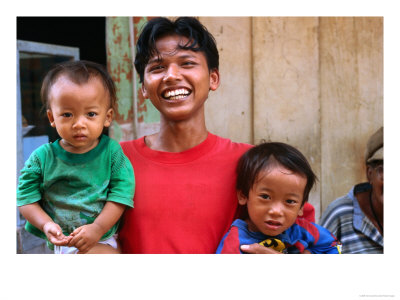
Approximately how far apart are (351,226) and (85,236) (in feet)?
3.69

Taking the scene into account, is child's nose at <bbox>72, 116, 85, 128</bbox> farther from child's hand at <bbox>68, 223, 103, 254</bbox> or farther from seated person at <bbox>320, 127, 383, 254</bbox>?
seated person at <bbox>320, 127, 383, 254</bbox>

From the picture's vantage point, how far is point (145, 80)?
1.52 meters

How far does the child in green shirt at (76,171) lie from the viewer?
4.58 feet

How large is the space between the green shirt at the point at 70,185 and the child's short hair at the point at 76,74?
0.63 ft

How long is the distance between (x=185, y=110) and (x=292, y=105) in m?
0.64

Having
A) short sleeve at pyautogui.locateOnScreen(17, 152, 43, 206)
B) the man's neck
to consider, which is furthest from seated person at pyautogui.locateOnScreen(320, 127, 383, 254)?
short sleeve at pyautogui.locateOnScreen(17, 152, 43, 206)

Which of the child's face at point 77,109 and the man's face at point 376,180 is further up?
the child's face at point 77,109

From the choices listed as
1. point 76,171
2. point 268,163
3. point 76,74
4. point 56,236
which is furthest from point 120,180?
point 268,163

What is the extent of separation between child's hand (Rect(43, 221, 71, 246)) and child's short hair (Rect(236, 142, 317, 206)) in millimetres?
594

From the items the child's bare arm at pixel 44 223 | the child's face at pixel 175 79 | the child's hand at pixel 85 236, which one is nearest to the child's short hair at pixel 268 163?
the child's face at pixel 175 79

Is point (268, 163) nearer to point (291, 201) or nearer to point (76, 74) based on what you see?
point (291, 201)

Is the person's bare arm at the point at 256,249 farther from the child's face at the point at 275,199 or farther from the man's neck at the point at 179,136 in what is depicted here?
the man's neck at the point at 179,136
